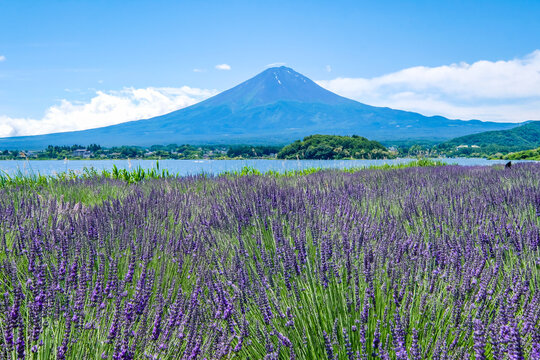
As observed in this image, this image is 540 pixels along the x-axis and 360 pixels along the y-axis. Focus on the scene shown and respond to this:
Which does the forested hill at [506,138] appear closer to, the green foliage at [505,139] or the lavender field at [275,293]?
the green foliage at [505,139]

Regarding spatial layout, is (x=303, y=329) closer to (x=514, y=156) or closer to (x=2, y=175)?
(x=2, y=175)

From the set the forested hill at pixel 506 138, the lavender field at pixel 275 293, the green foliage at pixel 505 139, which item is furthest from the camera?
the forested hill at pixel 506 138

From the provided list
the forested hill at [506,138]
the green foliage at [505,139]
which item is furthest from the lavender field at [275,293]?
the forested hill at [506,138]

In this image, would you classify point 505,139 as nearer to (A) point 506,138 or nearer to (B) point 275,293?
(A) point 506,138

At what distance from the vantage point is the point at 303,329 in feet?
5.25

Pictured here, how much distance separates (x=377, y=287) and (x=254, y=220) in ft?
5.72

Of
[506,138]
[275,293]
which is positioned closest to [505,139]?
[506,138]

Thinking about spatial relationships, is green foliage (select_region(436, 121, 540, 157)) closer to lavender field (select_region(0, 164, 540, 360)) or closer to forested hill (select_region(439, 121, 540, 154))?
forested hill (select_region(439, 121, 540, 154))

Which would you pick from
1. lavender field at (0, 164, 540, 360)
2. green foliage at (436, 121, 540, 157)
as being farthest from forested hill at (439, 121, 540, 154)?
lavender field at (0, 164, 540, 360)

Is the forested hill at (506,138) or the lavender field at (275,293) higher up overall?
the forested hill at (506,138)

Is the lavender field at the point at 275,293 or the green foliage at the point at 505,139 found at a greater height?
the green foliage at the point at 505,139

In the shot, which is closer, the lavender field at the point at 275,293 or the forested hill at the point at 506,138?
the lavender field at the point at 275,293

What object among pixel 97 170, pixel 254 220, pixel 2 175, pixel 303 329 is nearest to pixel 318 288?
pixel 303 329

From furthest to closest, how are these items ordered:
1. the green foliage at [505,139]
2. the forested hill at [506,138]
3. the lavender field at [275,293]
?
the forested hill at [506,138] → the green foliage at [505,139] → the lavender field at [275,293]
